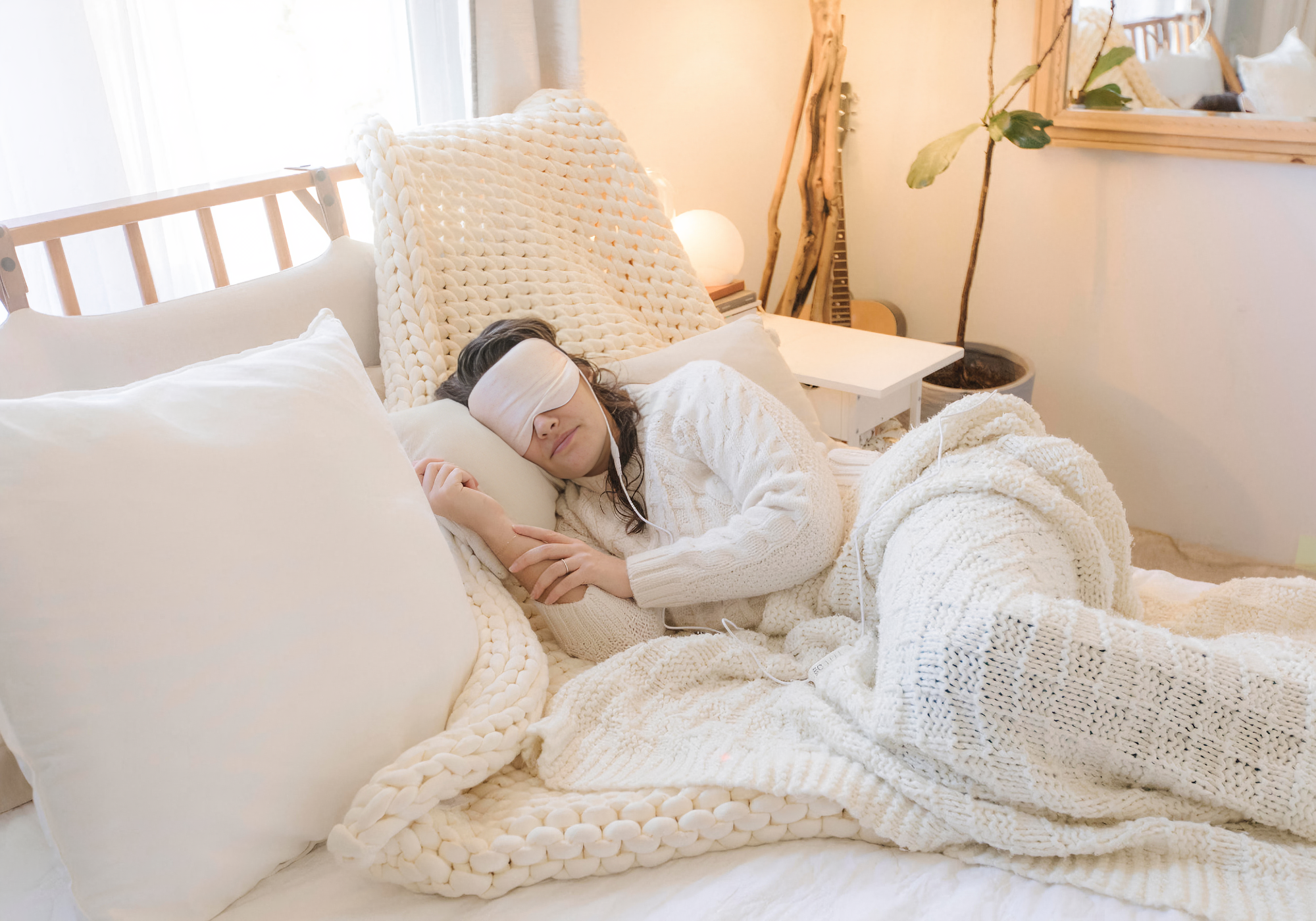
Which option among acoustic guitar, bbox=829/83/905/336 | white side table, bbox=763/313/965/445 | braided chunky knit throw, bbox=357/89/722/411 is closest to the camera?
braided chunky knit throw, bbox=357/89/722/411

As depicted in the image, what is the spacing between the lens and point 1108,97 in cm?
212

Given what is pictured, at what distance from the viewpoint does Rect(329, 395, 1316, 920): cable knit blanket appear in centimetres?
80

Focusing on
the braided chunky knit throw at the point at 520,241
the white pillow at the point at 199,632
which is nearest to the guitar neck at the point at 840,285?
the braided chunky knit throw at the point at 520,241

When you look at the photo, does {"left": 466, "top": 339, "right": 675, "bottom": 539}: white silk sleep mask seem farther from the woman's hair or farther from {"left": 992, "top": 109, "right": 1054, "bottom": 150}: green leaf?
{"left": 992, "top": 109, "right": 1054, "bottom": 150}: green leaf

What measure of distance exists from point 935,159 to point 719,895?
1.76 meters

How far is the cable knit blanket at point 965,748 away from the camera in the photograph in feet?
2.64

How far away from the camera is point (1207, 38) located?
→ 6.58 ft

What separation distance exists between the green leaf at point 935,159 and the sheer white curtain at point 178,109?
111 centimetres

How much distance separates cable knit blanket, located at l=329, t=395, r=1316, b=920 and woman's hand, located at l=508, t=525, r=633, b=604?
5.2 inches

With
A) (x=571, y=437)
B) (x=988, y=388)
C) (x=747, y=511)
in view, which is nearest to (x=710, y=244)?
(x=988, y=388)

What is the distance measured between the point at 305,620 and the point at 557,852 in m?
0.31

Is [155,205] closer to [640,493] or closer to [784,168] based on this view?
[640,493]

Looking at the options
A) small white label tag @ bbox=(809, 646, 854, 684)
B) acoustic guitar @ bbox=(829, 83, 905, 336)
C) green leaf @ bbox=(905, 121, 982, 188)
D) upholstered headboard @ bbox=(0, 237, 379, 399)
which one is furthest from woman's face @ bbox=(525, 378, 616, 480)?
acoustic guitar @ bbox=(829, 83, 905, 336)

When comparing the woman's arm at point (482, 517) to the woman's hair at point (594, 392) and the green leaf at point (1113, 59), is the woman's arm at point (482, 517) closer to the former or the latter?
the woman's hair at point (594, 392)
